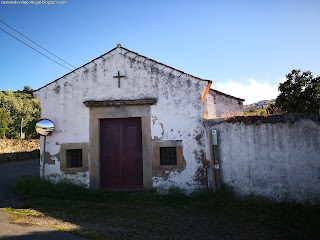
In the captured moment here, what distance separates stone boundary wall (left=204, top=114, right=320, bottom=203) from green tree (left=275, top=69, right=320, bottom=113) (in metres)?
→ 5.82

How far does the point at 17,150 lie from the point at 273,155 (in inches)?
768

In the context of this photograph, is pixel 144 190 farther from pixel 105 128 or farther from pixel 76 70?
pixel 76 70

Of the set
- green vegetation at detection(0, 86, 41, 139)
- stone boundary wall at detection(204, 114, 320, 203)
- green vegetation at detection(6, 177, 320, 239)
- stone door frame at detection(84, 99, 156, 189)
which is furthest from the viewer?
green vegetation at detection(0, 86, 41, 139)

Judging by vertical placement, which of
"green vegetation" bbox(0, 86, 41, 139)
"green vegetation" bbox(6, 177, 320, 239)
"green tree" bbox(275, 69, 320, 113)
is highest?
"green vegetation" bbox(0, 86, 41, 139)

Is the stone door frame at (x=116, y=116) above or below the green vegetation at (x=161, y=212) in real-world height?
above

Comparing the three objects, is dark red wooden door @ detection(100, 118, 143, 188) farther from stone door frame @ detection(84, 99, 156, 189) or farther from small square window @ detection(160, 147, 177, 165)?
small square window @ detection(160, 147, 177, 165)

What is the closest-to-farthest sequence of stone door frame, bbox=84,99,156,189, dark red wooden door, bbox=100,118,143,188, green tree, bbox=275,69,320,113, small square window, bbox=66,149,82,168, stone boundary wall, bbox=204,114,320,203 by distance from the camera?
stone boundary wall, bbox=204,114,320,203
stone door frame, bbox=84,99,156,189
dark red wooden door, bbox=100,118,143,188
small square window, bbox=66,149,82,168
green tree, bbox=275,69,320,113

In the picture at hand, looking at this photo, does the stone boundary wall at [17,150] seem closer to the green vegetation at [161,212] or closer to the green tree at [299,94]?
the green vegetation at [161,212]

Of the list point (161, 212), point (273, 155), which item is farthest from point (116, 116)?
point (273, 155)

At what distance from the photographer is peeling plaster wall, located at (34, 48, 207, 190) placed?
6.92m

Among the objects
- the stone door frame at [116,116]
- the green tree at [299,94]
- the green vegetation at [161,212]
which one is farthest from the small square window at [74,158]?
the green tree at [299,94]

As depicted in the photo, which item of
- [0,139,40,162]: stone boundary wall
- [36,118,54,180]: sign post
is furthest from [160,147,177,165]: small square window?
[0,139,40,162]: stone boundary wall

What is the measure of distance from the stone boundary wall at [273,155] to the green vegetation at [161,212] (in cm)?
33

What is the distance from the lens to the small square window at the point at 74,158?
747cm
